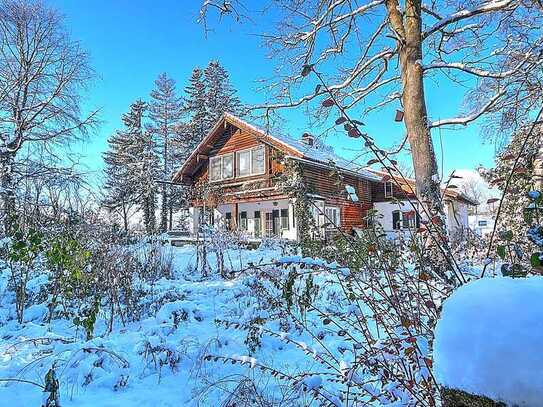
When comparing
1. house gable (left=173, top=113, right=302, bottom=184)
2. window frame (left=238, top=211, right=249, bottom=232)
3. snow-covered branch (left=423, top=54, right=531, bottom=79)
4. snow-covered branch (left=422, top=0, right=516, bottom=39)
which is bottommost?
window frame (left=238, top=211, right=249, bottom=232)

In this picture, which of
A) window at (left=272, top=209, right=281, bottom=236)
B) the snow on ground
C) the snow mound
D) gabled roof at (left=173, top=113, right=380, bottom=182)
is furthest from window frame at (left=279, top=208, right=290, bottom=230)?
A: the snow mound

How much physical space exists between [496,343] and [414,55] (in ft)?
20.3

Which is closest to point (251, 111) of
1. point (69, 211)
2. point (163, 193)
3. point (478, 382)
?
point (69, 211)

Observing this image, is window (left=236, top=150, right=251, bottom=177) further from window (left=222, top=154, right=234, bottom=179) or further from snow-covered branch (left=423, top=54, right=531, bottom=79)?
snow-covered branch (left=423, top=54, right=531, bottom=79)

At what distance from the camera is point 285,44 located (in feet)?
25.0

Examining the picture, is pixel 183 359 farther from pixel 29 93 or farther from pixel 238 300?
pixel 29 93

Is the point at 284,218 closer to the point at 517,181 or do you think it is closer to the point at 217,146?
the point at 217,146

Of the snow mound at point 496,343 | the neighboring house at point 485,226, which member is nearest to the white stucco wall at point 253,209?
the neighboring house at point 485,226

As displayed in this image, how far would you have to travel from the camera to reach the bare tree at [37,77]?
1504 centimetres

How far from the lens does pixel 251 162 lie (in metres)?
20.4

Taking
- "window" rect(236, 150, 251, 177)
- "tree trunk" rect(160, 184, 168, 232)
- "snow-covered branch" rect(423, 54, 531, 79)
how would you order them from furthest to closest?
1. "tree trunk" rect(160, 184, 168, 232)
2. "window" rect(236, 150, 251, 177)
3. "snow-covered branch" rect(423, 54, 531, 79)

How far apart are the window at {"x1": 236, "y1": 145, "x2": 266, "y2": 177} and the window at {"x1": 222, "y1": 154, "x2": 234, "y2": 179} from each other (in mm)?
423

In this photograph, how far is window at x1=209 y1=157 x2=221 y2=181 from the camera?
71.9ft

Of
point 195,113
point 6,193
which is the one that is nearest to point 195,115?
point 195,113
